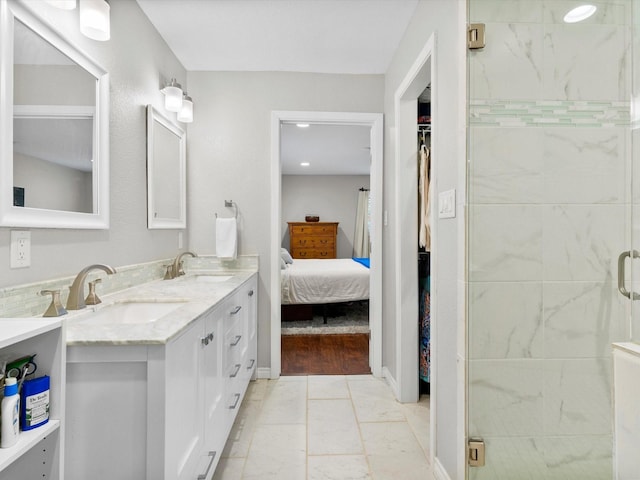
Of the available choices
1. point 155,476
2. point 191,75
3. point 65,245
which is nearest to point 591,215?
point 155,476

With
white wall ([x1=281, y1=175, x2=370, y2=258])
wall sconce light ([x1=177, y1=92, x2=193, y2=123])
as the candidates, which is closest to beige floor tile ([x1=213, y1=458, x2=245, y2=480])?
wall sconce light ([x1=177, y1=92, x2=193, y2=123])

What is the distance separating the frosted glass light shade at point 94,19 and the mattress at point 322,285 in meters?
3.03

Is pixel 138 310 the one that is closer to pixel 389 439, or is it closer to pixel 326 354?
pixel 389 439

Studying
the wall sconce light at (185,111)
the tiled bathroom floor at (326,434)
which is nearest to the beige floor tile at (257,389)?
the tiled bathroom floor at (326,434)

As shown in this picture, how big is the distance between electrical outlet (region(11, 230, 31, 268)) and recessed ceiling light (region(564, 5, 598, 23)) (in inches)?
83.8

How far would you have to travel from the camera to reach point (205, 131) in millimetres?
2840

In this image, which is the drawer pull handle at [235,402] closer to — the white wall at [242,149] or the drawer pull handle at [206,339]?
the drawer pull handle at [206,339]

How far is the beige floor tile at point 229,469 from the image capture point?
1687 millimetres

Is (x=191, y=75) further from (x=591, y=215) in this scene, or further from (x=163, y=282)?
(x=591, y=215)

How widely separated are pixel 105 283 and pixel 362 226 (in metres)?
6.09

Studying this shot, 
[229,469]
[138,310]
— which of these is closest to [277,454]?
[229,469]

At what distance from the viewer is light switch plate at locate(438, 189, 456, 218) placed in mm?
1517

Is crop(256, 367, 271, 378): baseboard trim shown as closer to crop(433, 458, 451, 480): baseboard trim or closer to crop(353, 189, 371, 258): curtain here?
crop(433, 458, 451, 480): baseboard trim

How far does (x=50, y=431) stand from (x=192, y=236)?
204 cm
